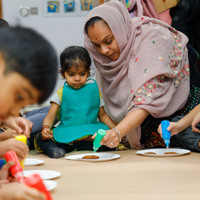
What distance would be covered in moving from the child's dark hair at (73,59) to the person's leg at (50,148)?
41 cm

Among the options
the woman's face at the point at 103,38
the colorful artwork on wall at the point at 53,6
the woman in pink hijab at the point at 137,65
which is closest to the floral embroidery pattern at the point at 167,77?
the woman in pink hijab at the point at 137,65

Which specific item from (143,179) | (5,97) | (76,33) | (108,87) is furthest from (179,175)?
(76,33)

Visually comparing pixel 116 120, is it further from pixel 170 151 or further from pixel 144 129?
pixel 170 151

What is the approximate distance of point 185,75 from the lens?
1.93m

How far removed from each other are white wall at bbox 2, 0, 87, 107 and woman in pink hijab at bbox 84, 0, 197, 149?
173 centimetres

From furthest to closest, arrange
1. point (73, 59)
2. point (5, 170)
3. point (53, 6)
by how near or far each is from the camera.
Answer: point (53, 6) < point (73, 59) < point (5, 170)

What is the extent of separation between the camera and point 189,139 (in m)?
1.74

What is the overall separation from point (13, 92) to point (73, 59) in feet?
4.02

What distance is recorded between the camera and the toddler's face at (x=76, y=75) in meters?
1.93

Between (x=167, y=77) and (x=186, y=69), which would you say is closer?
(x=167, y=77)

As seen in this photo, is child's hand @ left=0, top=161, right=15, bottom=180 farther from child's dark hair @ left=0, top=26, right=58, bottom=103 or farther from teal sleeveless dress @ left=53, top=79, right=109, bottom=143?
teal sleeveless dress @ left=53, top=79, right=109, bottom=143

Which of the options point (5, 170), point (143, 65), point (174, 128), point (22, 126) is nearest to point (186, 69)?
point (143, 65)

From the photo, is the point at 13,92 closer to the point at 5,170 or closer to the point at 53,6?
the point at 5,170

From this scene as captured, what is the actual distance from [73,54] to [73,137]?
18.6 inches
